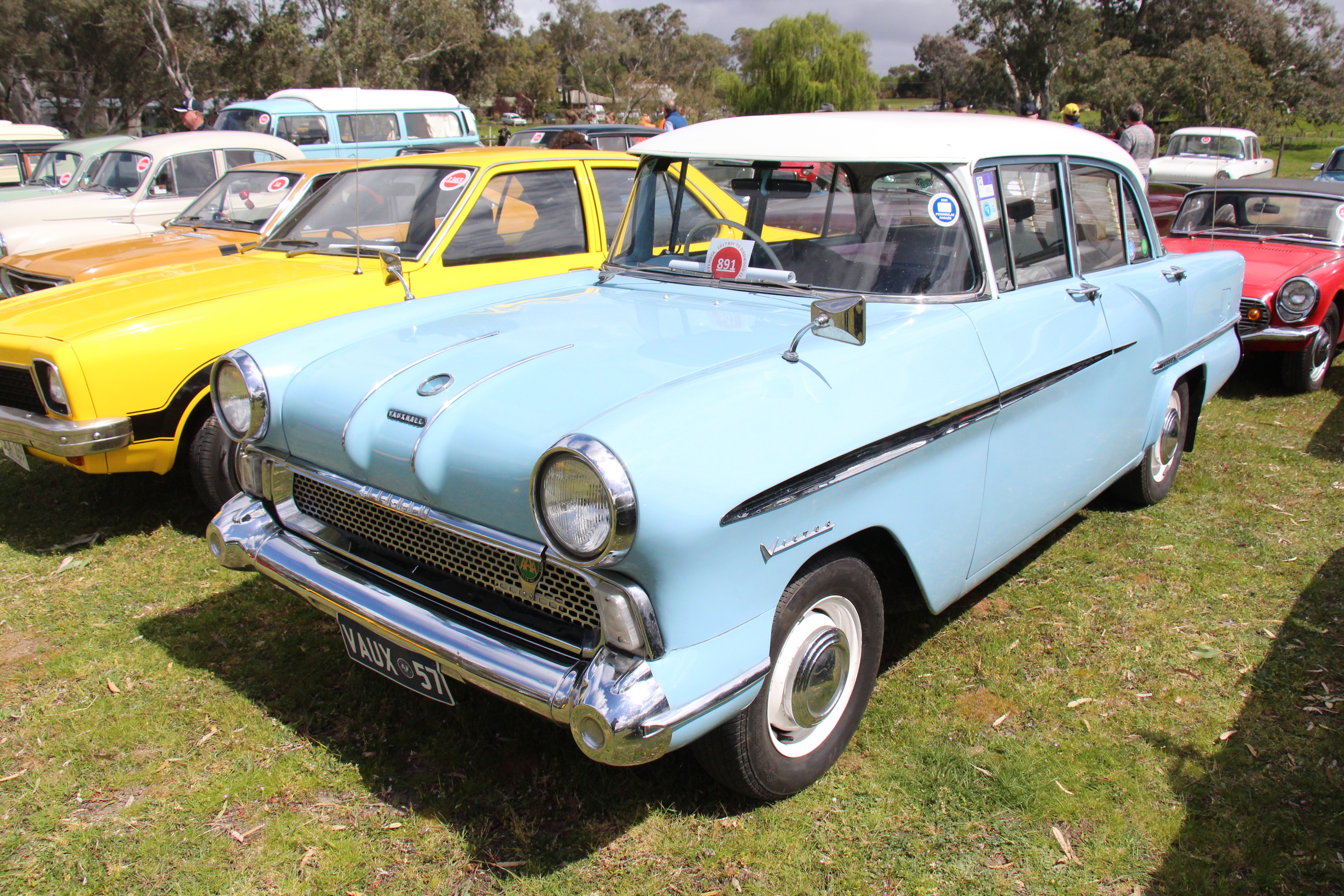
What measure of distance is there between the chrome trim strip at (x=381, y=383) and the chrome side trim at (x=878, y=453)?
110cm

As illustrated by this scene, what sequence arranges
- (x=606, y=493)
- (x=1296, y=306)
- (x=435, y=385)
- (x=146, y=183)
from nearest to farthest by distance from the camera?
(x=606, y=493) → (x=435, y=385) → (x=1296, y=306) → (x=146, y=183)

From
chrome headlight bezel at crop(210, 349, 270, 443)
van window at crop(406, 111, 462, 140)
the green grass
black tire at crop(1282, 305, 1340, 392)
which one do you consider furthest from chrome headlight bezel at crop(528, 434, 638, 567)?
van window at crop(406, 111, 462, 140)

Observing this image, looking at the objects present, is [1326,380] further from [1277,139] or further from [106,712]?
[1277,139]

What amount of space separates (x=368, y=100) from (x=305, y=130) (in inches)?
A: 41.9

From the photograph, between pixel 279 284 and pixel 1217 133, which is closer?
pixel 279 284

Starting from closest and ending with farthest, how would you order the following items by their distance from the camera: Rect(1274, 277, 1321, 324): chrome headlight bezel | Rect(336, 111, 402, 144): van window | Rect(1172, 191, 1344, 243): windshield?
Rect(1274, 277, 1321, 324): chrome headlight bezel < Rect(1172, 191, 1344, 243): windshield < Rect(336, 111, 402, 144): van window

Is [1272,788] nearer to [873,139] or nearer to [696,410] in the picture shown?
[696,410]

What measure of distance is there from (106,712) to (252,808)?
2.63 ft

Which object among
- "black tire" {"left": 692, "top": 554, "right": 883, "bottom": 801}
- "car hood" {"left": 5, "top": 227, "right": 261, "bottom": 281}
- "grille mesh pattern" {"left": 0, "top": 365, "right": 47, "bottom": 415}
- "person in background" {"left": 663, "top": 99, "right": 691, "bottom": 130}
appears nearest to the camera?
"black tire" {"left": 692, "top": 554, "right": 883, "bottom": 801}

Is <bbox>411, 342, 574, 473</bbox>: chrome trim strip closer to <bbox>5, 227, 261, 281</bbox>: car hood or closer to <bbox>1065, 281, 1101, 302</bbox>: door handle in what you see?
<bbox>1065, 281, 1101, 302</bbox>: door handle

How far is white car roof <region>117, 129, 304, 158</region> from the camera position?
9.02 m

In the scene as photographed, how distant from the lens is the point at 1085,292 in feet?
10.8

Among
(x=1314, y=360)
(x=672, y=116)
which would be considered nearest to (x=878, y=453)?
(x=1314, y=360)

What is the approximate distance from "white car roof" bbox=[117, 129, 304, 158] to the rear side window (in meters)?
5.82
